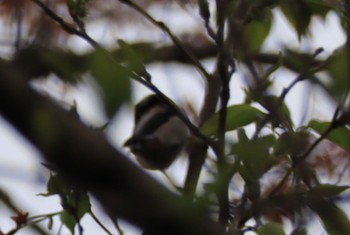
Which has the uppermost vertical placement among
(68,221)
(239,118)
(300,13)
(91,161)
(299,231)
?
(300,13)

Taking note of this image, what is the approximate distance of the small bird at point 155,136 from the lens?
1.33 metres

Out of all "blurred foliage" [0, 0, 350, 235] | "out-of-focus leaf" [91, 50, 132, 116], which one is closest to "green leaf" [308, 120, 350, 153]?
"blurred foliage" [0, 0, 350, 235]

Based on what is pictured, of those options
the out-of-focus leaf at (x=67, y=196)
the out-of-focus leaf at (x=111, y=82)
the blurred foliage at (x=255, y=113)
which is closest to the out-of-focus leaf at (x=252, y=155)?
the blurred foliage at (x=255, y=113)

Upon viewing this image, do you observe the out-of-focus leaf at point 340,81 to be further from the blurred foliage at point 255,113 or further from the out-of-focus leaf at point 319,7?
the out-of-focus leaf at point 319,7

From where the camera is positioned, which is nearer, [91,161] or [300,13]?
[91,161]

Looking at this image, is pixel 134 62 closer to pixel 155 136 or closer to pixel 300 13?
pixel 300 13

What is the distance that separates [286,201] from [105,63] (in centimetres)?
30

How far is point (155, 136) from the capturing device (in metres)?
1.57

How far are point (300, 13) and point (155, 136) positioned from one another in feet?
1.72

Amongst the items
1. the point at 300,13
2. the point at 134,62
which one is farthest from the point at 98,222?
the point at 300,13

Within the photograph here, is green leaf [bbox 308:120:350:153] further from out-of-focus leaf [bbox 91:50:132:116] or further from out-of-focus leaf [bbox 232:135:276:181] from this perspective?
out-of-focus leaf [bbox 91:50:132:116]

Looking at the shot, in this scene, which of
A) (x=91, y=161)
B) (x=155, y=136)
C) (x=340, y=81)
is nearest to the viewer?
(x=91, y=161)

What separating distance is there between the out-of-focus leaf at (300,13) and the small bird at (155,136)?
0.25 metres

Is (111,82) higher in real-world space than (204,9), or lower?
lower
